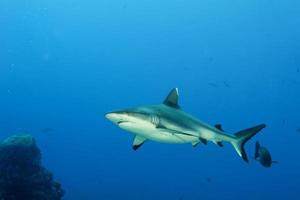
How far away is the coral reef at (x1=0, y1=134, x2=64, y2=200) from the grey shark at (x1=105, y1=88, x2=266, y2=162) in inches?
209

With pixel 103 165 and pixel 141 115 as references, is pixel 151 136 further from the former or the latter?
pixel 103 165

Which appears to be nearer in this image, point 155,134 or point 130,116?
point 130,116

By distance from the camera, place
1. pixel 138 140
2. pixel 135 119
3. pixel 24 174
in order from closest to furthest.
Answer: pixel 135 119 < pixel 138 140 < pixel 24 174

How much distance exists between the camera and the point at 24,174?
11.9m

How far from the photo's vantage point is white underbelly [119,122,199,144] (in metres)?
6.58

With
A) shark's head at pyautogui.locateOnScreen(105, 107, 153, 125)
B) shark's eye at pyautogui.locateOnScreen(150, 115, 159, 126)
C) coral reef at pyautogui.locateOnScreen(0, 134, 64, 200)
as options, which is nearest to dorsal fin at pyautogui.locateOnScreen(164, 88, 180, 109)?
shark's eye at pyautogui.locateOnScreen(150, 115, 159, 126)

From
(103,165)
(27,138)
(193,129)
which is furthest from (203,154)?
(193,129)

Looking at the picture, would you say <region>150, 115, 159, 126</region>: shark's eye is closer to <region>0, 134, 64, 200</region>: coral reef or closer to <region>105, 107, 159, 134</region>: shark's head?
<region>105, 107, 159, 134</region>: shark's head

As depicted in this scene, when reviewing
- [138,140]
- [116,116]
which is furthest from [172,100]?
[116,116]

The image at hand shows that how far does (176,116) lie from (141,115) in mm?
849

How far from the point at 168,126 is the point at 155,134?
11.0 inches

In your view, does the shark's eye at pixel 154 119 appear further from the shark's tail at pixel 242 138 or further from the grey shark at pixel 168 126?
the shark's tail at pixel 242 138

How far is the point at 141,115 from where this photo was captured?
21.3ft

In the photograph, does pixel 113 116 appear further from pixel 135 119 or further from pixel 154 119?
pixel 154 119
